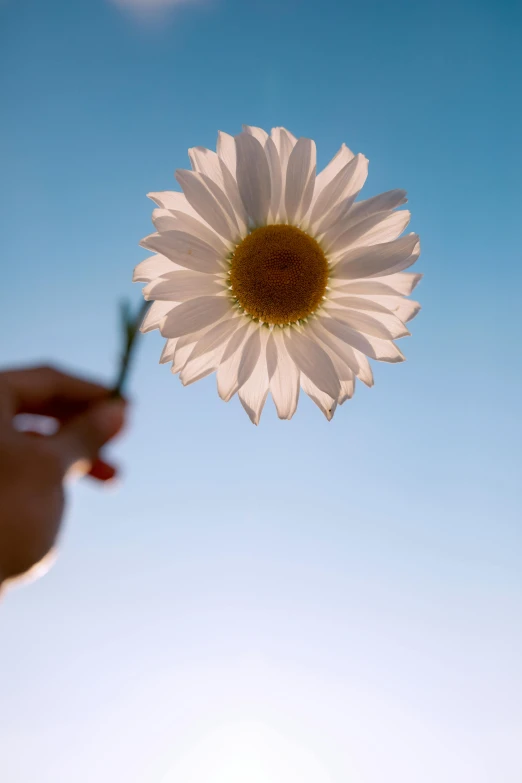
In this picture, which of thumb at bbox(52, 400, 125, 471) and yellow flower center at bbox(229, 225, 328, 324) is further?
yellow flower center at bbox(229, 225, 328, 324)

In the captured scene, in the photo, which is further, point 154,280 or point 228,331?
point 228,331

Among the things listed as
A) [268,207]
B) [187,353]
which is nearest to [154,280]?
[187,353]

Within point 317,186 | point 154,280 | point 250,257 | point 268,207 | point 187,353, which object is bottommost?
point 187,353

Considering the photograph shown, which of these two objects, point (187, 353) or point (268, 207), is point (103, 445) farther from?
point (268, 207)

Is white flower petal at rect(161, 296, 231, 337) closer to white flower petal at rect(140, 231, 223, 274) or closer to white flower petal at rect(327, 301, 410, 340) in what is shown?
white flower petal at rect(140, 231, 223, 274)

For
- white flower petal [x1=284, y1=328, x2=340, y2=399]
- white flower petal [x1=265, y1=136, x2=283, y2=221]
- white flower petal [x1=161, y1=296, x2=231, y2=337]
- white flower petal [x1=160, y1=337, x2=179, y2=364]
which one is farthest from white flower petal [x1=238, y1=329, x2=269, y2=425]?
white flower petal [x1=265, y1=136, x2=283, y2=221]

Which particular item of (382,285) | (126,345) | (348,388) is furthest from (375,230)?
(126,345)

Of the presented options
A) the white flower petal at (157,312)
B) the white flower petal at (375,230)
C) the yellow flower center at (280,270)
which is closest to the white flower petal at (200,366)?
the white flower petal at (157,312)
